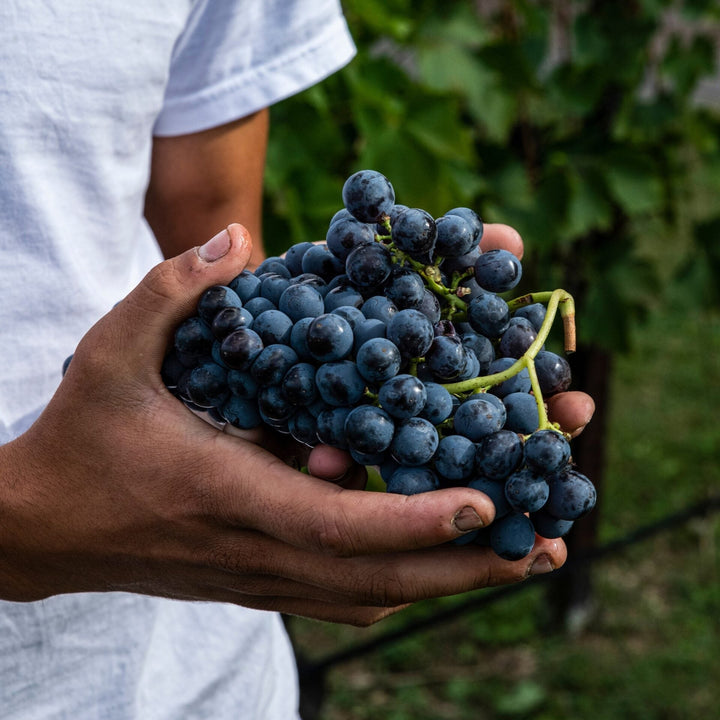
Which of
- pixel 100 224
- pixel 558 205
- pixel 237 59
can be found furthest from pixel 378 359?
pixel 558 205

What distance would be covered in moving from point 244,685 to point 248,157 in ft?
2.37

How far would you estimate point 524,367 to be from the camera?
0.79m

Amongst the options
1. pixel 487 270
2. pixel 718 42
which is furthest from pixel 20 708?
pixel 718 42

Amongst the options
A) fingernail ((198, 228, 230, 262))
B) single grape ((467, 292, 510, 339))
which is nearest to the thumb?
fingernail ((198, 228, 230, 262))

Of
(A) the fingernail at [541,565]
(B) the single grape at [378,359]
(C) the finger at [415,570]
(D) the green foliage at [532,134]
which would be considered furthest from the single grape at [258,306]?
(D) the green foliage at [532,134]

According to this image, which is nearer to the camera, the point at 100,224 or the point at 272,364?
the point at 272,364

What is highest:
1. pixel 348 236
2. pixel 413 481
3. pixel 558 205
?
pixel 348 236

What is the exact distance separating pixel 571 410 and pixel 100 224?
0.56 meters

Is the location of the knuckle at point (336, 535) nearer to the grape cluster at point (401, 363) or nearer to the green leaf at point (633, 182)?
the grape cluster at point (401, 363)

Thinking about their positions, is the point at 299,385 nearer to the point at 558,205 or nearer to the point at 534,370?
the point at 534,370

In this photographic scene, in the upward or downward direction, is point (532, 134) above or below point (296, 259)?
below

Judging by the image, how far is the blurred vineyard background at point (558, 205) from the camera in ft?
6.05

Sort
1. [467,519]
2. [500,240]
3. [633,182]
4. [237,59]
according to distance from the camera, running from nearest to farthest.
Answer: [467,519], [500,240], [237,59], [633,182]

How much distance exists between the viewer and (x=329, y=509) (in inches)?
28.3
